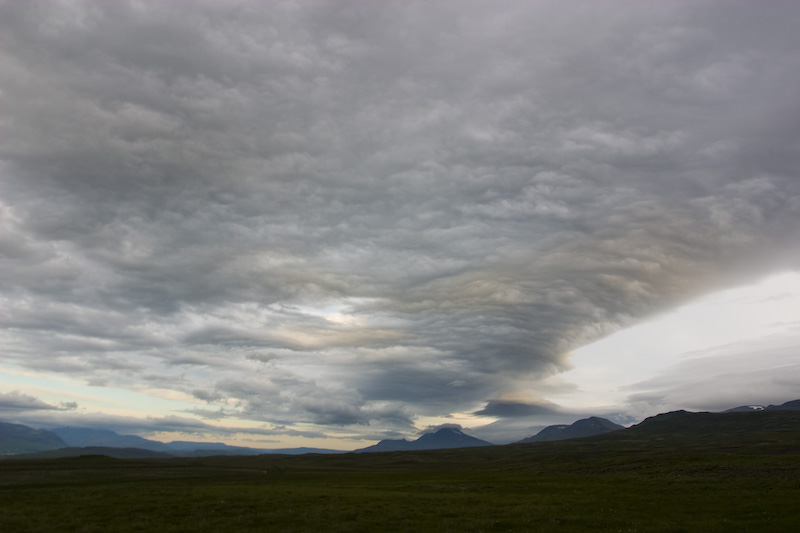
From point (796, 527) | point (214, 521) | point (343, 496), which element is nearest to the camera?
point (796, 527)

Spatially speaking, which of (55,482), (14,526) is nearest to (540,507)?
(14,526)

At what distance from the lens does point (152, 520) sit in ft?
127

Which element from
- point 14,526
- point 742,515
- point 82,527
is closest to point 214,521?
point 82,527

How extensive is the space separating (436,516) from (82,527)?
27580 mm

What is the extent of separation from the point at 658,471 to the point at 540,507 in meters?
44.7

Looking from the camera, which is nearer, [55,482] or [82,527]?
[82,527]

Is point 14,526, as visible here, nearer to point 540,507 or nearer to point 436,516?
point 436,516

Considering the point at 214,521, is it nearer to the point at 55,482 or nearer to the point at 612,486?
the point at 612,486

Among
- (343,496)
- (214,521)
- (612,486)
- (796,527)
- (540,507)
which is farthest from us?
(612,486)

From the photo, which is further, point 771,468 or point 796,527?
point 771,468

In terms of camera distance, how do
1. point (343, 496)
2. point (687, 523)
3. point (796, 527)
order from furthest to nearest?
1. point (343, 496)
2. point (687, 523)
3. point (796, 527)

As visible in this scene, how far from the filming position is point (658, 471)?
76438mm

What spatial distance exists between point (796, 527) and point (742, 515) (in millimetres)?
5214

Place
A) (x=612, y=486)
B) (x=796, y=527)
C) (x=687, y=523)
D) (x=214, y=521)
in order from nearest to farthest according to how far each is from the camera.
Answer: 1. (x=796, y=527)
2. (x=687, y=523)
3. (x=214, y=521)
4. (x=612, y=486)
